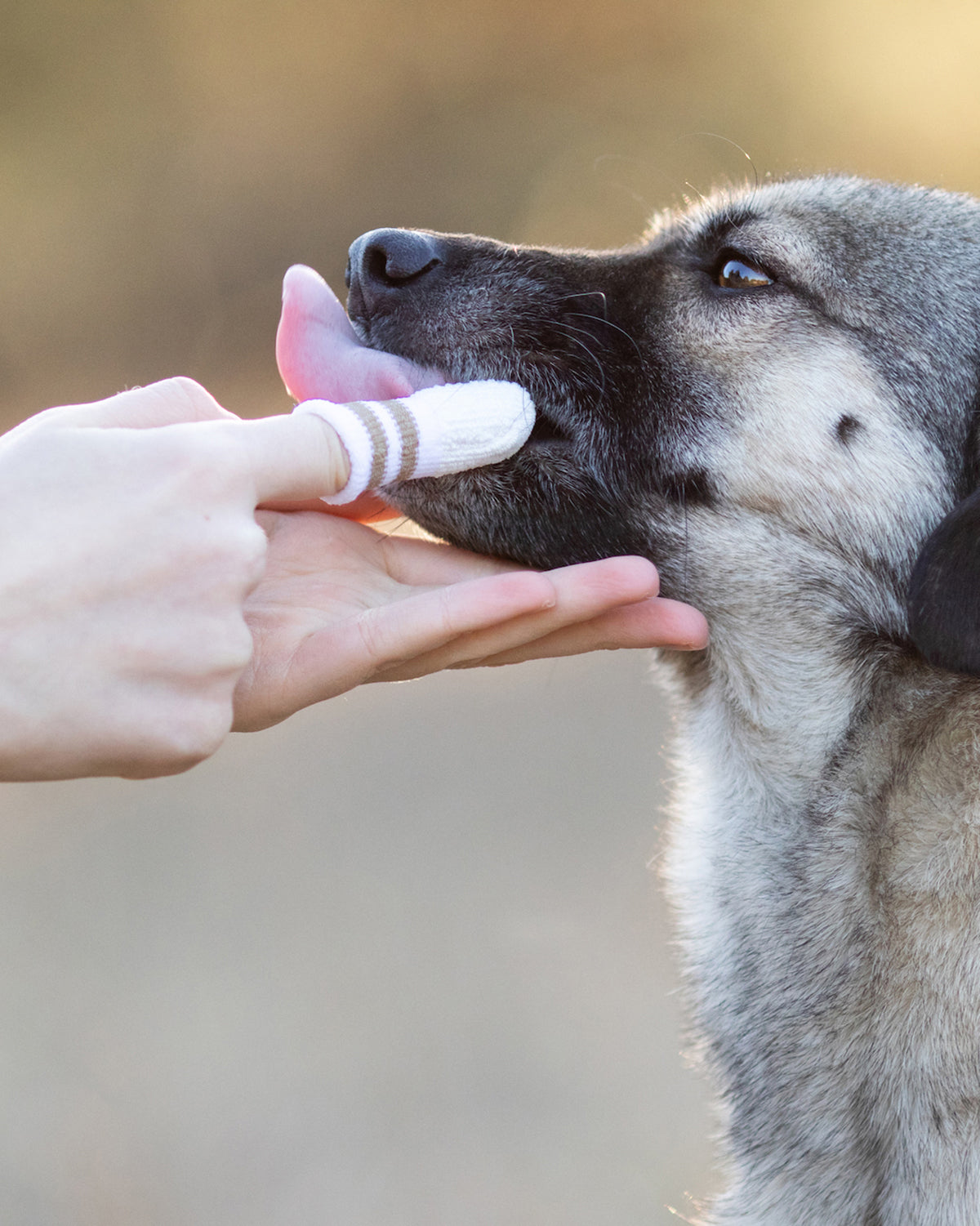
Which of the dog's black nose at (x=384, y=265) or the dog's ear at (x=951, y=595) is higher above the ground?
the dog's black nose at (x=384, y=265)

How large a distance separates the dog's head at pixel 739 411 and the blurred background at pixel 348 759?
2.11 ft

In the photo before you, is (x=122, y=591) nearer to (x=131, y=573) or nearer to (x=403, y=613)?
(x=131, y=573)

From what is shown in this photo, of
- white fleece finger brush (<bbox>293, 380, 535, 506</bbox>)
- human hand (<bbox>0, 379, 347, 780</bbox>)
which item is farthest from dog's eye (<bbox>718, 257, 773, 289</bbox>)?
human hand (<bbox>0, 379, 347, 780</bbox>)

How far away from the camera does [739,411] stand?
2074mm

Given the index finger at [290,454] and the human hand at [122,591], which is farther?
the index finger at [290,454]

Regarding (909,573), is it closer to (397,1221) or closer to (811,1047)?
(811,1047)

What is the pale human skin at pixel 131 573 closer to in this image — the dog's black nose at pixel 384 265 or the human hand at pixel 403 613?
the human hand at pixel 403 613

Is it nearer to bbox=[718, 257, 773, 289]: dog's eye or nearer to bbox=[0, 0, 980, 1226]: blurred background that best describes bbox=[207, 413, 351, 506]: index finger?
bbox=[718, 257, 773, 289]: dog's eye

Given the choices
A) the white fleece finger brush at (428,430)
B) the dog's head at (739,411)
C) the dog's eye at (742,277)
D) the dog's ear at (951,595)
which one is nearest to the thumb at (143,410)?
the white fleece finger brush at (428,430)

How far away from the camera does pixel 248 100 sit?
7824mm

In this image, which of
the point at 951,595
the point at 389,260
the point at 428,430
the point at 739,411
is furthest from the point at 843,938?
the point at 389,260

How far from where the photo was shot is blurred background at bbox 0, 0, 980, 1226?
353cm

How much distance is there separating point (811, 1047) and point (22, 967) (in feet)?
10.1

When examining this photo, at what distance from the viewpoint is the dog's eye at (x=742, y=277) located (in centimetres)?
217
